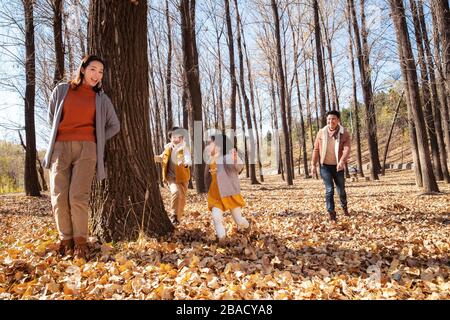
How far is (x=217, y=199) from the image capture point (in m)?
4.59

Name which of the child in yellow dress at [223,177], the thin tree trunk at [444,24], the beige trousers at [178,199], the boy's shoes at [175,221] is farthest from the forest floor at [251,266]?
the thin tree trunk at [444,24]

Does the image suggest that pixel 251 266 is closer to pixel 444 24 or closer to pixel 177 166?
pixel 177 166

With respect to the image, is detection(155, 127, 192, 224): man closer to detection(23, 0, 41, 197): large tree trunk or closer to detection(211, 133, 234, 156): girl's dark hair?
detection(211, 133, 234, 156): girl's dark hair

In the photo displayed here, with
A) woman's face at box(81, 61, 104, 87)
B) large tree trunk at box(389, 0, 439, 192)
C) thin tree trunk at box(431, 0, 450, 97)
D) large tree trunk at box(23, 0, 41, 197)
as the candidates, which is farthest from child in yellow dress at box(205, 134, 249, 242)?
large tree trunk at box(23, 0, 41, 197)

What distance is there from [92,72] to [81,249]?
1.95 metres

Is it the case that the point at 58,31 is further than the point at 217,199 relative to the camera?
Yes

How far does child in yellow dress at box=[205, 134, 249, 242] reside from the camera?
179 inches

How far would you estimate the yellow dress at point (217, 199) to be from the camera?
14.9ft

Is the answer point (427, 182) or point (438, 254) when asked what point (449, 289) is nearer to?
point (438, 254)

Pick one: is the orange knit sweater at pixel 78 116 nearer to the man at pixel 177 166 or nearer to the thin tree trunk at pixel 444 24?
the man at pixel 177 166

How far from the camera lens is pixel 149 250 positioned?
147 inches

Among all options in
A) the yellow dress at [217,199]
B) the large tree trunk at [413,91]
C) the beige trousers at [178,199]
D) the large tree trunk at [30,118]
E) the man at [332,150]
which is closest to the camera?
the yellow dress at [217,199]

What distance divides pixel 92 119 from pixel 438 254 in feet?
14.1

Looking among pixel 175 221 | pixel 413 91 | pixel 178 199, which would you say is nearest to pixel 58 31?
pixel 178 199
